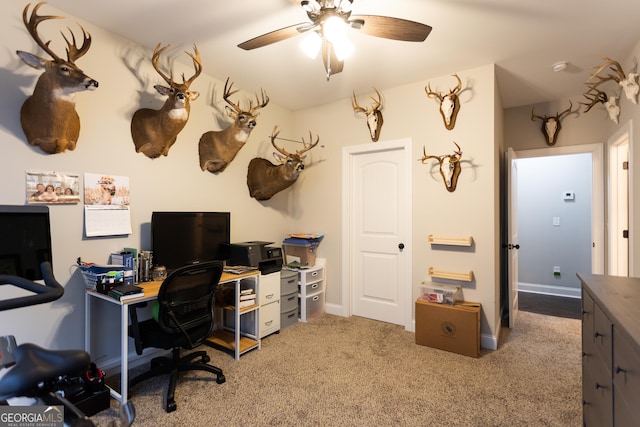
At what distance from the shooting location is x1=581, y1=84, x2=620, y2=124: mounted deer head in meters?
3.06

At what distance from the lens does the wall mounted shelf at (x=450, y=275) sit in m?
3.09

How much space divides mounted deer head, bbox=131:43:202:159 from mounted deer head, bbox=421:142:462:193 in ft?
7.73

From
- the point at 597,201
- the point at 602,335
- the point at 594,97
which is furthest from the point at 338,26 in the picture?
the point at 597,201

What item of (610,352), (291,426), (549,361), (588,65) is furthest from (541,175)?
(291,426)

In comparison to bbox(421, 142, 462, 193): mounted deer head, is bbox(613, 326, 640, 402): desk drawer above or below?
below

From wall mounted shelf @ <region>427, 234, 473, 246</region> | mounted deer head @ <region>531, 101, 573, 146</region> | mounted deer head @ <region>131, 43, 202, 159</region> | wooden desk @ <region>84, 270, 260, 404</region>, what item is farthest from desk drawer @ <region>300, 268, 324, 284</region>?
mounted deer head @ <region>531, 101, 573, 146</region>

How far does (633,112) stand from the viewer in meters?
2.62

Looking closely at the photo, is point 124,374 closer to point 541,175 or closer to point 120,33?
point 120,33

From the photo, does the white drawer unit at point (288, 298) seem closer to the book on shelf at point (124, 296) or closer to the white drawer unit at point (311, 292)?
the white drawer unit at point (311, 292)

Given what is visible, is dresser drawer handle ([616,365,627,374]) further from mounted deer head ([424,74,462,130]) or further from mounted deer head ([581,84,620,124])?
mounted deer head ([581,84,620,124])

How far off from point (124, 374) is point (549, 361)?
3290 mm

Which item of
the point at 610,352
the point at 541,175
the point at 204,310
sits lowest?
the point at 204,310

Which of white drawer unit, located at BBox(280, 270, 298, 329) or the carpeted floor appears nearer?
the carpeted floor

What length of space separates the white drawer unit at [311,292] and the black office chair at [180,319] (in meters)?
1.45
